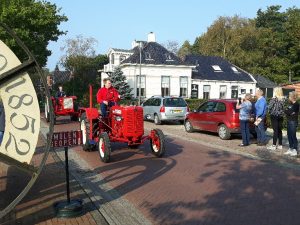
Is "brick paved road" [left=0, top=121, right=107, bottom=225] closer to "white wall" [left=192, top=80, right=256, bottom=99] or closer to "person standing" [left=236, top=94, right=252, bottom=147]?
"person standing" [left=236, top=94, right=252, bottom=147]

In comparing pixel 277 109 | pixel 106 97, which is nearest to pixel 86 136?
pixel 106 97

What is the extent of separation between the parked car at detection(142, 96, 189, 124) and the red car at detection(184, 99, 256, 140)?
156 inches

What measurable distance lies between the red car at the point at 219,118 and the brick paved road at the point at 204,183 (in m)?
2.13

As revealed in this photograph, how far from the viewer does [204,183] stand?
834cm

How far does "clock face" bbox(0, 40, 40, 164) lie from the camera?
200 inches

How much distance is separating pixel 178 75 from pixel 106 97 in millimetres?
34452

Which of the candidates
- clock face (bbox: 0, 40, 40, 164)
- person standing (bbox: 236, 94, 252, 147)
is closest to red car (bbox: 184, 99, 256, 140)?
person standing (bbox: 236, 94, 252, 147)

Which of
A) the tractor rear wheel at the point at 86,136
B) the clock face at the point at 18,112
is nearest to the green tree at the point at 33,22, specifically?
the tractor rear wheel at the point at 86,136

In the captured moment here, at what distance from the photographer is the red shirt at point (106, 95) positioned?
11.5m

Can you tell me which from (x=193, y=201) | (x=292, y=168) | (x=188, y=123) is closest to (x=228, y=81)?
(x=188, y=123)

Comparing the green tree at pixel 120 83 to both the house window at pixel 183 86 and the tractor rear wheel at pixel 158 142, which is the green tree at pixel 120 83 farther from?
the tractor rear wheel at pixel 158 142

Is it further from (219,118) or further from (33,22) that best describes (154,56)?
(219,118)

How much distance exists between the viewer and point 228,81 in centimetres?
4862

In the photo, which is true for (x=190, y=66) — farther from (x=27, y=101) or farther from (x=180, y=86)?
(x=27, y=101)
